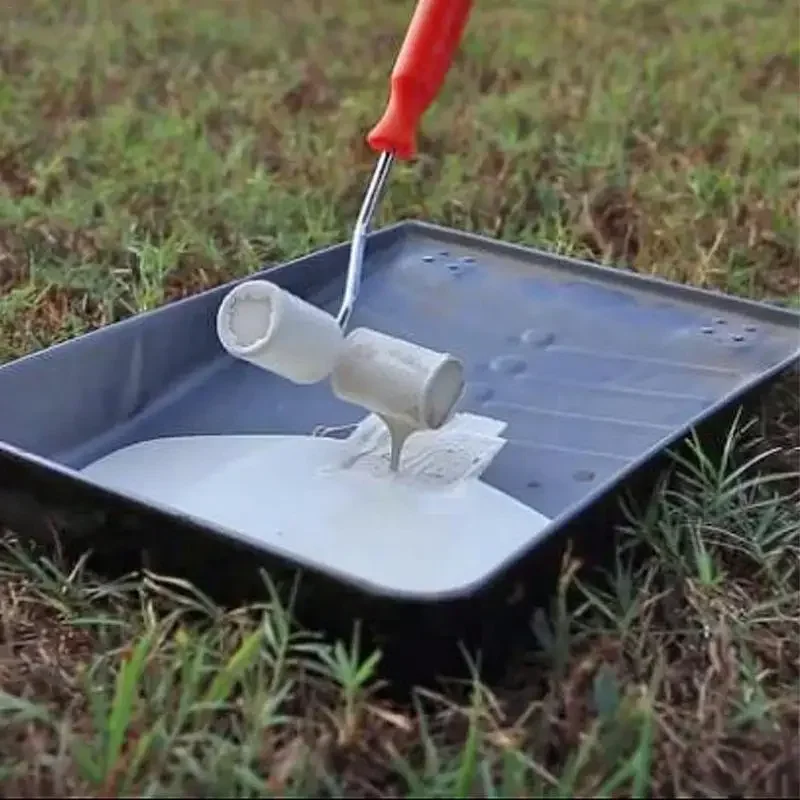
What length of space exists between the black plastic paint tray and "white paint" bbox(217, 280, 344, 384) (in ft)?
0.34

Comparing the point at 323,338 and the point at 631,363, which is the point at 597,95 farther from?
the point at 323,338

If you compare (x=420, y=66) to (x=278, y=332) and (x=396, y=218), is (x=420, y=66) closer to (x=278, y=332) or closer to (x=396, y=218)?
(x=278, y=332)

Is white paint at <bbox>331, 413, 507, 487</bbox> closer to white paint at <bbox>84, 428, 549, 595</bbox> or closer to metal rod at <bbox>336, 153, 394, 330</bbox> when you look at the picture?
white paint at <bbox>84, 428, 549, 595</bbox>

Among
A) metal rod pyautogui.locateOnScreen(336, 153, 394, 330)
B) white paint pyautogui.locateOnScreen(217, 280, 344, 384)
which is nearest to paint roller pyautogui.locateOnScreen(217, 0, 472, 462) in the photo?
white paint pyautogui.locateOnScreen(217, 280, 344, 384)

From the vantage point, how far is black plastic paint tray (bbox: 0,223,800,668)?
96 cm

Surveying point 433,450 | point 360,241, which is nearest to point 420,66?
point 360,241

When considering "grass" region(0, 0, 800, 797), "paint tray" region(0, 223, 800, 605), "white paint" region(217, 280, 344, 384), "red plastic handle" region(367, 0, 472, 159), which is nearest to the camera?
"grass" region(0, 0, 800, 797)

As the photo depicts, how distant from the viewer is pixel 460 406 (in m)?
1.17

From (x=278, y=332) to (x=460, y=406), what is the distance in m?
0.18

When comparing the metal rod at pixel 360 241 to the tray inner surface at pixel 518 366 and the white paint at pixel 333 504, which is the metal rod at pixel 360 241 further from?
the white paint at pixel 333 504

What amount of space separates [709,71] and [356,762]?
148 cm

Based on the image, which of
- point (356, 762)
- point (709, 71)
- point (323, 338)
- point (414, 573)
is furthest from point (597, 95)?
point (356, 762)

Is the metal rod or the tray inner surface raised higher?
the metal rod

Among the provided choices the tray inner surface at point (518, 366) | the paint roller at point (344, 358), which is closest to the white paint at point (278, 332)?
the paint roller at point (344, 358)
